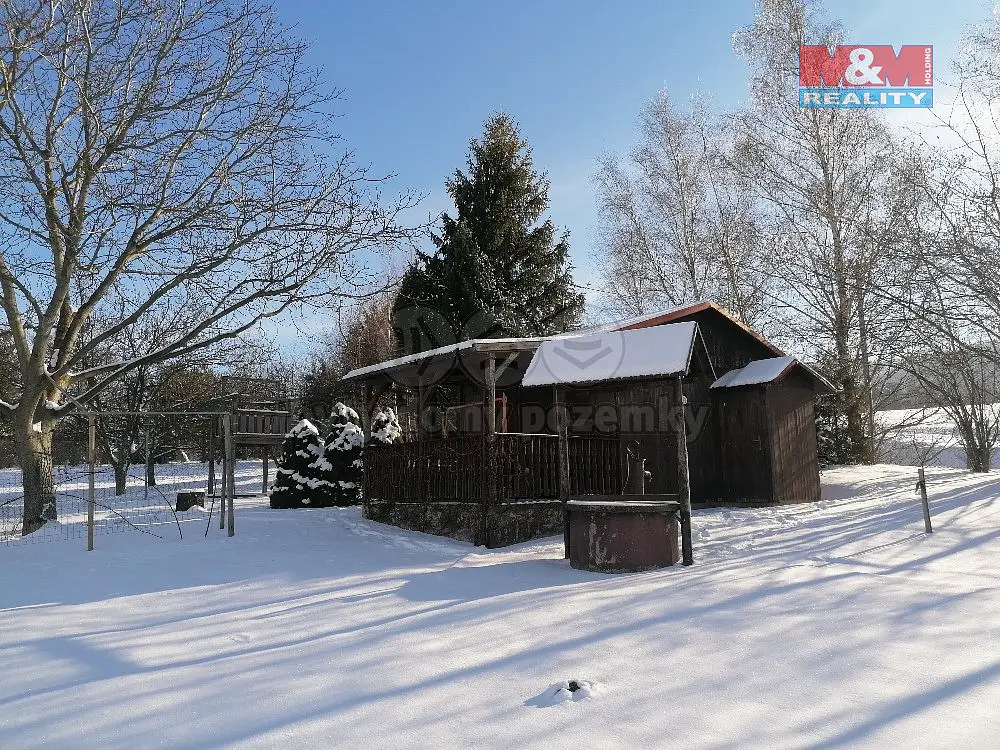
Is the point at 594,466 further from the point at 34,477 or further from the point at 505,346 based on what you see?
the point at 34,477

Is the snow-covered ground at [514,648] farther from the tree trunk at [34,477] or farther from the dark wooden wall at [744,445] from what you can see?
the dark wooden wall at [744,445]

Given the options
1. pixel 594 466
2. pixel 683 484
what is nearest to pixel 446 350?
pixel 594 466

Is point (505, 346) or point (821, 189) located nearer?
point (505, 346)

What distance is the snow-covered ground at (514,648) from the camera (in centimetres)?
369

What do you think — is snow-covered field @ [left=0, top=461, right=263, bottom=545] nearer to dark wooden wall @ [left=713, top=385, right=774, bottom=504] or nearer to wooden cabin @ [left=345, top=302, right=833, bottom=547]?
wooden cabin @ [left=345, top=302, right=833, bottom=547]

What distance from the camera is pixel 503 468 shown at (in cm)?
1047

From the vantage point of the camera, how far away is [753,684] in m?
4.20

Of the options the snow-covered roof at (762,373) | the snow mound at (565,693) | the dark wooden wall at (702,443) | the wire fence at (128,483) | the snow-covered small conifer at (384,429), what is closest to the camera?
the snow mound at (565,693)

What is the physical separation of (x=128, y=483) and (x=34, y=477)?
15.5m

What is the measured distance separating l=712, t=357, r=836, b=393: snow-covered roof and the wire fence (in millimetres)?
9288

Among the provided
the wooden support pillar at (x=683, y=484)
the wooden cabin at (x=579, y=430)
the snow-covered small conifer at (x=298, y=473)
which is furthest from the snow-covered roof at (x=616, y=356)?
the snow-covered small conifer at (x=298, y=473)

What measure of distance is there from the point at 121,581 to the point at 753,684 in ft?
22.6

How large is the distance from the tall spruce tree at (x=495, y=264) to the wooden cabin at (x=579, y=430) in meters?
7.76

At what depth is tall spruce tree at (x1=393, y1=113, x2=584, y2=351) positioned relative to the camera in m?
23.2
